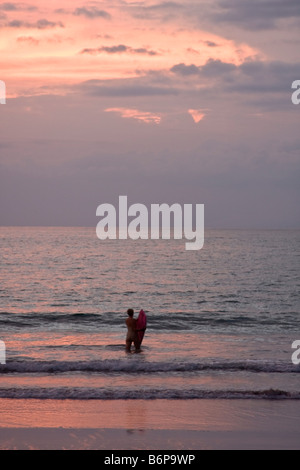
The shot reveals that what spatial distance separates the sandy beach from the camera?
1064cm

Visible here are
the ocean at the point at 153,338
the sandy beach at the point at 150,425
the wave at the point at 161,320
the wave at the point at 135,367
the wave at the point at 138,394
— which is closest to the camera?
the sandy beach at the point at 150,425

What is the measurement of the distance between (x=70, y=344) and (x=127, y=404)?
9315 mm

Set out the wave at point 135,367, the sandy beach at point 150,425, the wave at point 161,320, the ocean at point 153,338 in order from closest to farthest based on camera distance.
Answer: the sandy beach at point 150,425 < the ocean at point 153,338 < the wave at point 135,367 < the wave at point 161,320

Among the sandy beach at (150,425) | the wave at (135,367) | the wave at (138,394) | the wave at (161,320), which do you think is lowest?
the sandy beach at (150,425)

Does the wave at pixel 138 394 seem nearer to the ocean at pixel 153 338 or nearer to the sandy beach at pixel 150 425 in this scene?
the ocean at pixel 153 338

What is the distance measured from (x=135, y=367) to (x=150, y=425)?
5.76 meters

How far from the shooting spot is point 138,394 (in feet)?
46.3

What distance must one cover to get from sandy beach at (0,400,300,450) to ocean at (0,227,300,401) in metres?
0.72

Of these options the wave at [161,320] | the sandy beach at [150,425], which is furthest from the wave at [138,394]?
the wave at [161,320]

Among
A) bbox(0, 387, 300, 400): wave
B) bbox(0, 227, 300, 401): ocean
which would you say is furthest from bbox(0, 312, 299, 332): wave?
bbox(0, 387, 300, 400): wave

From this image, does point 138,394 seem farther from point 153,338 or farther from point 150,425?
point 153,338

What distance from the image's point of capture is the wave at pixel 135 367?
17172 millimetres

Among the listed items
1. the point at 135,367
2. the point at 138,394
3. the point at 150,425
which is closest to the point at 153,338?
the point at 135,367

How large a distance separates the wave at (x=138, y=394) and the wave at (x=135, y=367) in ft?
8.63
